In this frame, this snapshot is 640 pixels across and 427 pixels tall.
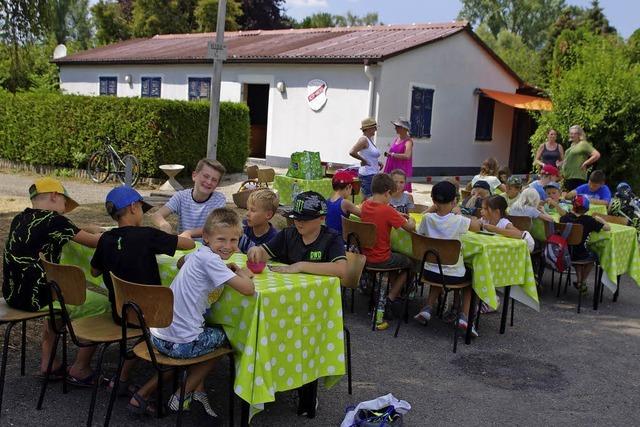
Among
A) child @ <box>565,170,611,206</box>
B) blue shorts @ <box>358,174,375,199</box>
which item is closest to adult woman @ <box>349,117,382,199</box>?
blue shorts @ <box>358,174,375,199</box>

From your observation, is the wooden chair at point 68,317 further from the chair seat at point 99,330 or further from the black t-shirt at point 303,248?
the black t-shirt at point 303,248

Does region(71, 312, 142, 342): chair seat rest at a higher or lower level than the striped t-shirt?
lower

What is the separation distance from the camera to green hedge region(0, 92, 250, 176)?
14.8 m

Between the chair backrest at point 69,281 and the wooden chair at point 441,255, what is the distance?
2874 millimetres

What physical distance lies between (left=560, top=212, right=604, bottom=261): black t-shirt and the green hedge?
9725mm

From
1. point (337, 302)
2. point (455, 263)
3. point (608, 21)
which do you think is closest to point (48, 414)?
point (337, 302)

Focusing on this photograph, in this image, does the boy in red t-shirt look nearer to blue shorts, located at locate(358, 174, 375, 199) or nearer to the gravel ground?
the gravel ground

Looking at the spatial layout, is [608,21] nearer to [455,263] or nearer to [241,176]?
[241,176]

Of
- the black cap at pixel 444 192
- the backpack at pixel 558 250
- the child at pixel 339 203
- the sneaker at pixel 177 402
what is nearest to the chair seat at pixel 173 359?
the sneaker at pixel 177 402

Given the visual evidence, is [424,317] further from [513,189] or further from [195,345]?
[195,345]

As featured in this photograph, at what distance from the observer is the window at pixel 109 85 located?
77.8 ft

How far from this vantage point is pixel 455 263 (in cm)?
551

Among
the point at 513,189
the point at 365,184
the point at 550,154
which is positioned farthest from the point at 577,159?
the point at 365,184

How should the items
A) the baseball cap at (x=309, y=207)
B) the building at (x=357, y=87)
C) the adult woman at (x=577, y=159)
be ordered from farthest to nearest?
the building at (x=357, y=87) < the adult woman at (x=577, y=159) < the baseball cap at (x=309, y=207)
